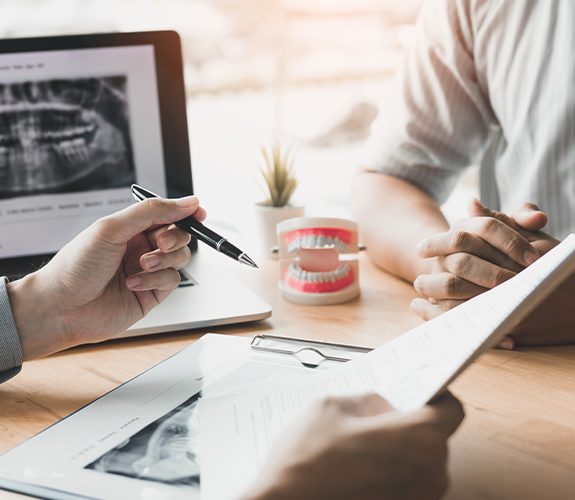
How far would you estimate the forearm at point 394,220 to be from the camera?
113 cm

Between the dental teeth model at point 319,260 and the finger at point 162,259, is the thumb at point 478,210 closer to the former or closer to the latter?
the dental teeth model at point 319,260

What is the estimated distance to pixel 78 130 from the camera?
1169 millimetres

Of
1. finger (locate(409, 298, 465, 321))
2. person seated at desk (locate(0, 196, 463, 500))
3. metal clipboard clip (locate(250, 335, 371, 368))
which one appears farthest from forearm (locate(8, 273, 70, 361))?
finger (locate(409, 298, 465, 321))

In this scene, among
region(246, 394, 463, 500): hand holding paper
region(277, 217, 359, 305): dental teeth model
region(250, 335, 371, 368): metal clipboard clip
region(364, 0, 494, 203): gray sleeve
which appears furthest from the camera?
region(364, 0, 494, 203): gray sleeve

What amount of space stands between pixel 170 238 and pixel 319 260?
269 mm

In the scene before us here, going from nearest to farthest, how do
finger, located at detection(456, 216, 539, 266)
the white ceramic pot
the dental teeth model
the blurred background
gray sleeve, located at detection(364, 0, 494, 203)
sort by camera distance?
finger, located at detection(456, 216, 539, 266)
the dental teeth model
the white ceramic pot
gray sleeve, located at detection(364, 0, 494, 203)
the blurred background

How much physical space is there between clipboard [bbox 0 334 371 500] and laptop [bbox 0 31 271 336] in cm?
30

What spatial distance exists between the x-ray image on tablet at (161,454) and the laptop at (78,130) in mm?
458

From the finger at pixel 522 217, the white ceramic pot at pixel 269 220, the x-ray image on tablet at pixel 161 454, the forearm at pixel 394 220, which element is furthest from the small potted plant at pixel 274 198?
Result: the x-ray image on tablet at pixel 161 454

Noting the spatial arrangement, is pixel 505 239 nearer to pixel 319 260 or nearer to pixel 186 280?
pixel 319 260

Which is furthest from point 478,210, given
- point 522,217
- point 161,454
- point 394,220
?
point 161,454

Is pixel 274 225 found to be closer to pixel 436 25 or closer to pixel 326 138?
pixel 436 25

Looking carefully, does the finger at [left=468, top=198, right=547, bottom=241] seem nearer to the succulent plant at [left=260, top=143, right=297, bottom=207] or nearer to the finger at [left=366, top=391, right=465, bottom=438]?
the succulent plant at [left=260, top=143, right=297, bottom=207]

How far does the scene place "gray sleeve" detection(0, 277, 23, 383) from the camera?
2.72 ft
